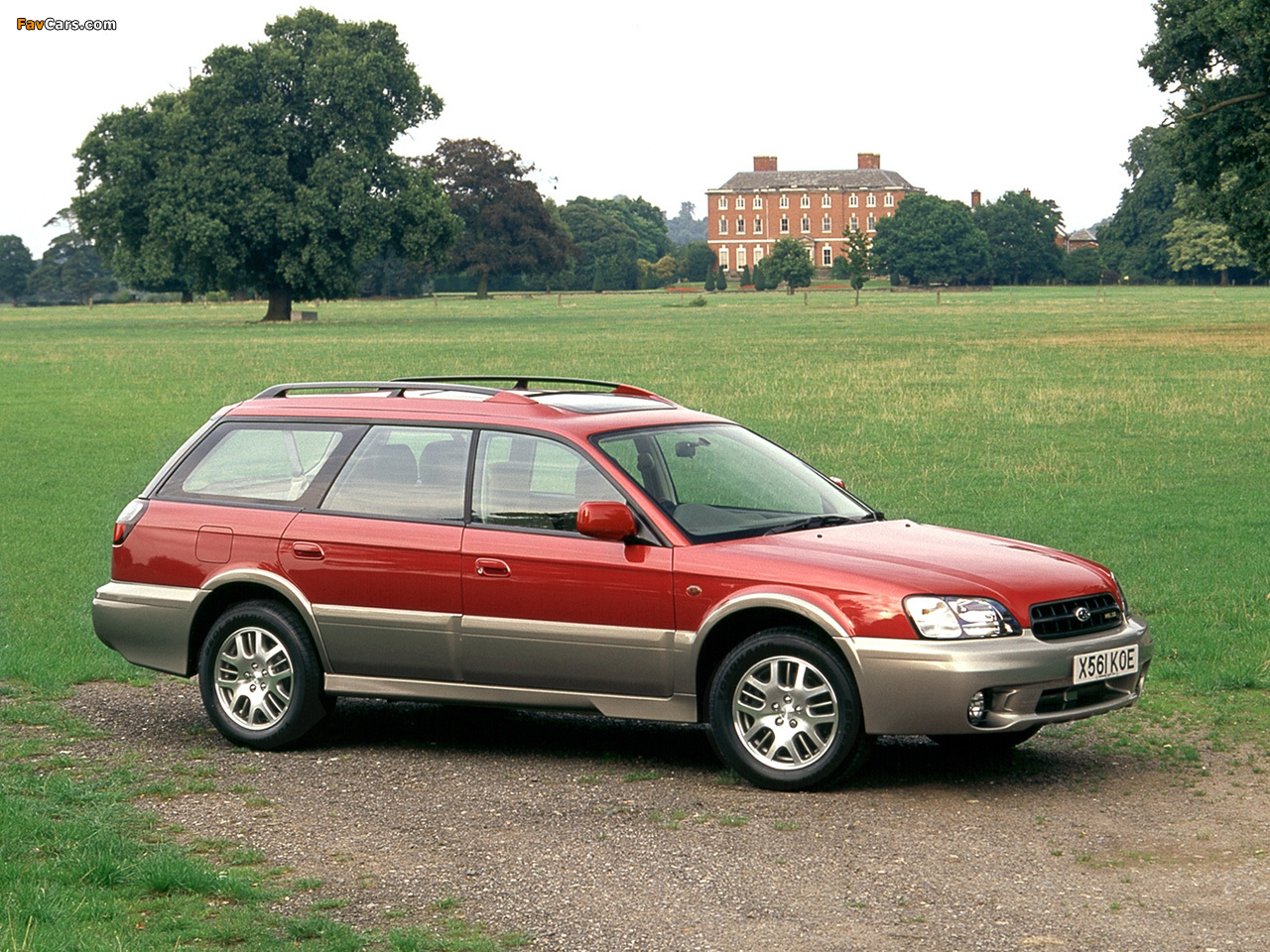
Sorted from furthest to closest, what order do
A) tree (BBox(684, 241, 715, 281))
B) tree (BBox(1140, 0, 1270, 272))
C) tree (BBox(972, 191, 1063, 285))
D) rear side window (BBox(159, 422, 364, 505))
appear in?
tree (BBox(684, 241, 715, 281)) → tree (BBox(972, 191, 1063, 285)) → tree (BBox(1140, 0, 1270, 272)) → rear side window (BBox(159, 422, 364, 505))

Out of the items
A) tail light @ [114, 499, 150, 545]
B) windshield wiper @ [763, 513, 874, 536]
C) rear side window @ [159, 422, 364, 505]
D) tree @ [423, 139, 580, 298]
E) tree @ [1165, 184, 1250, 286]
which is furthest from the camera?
tree @ [1165, 184, 1250, 286]

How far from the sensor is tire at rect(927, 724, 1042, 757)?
7703mm

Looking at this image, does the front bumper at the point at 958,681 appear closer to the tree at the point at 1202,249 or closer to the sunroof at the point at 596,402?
the sunroof at the point at 596,402

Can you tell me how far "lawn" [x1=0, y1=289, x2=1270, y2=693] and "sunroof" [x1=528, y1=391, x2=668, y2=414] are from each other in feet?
10.7

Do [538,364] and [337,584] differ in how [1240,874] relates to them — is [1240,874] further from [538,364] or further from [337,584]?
[538,364]

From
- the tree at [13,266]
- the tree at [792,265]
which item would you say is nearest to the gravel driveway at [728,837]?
the tree at [792,265]

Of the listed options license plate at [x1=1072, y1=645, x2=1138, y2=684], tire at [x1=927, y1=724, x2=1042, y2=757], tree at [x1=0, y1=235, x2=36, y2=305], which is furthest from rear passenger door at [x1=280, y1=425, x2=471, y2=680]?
tree at [x1=0, y1=235, x2=36, y2=305]

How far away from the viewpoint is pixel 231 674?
8.17m

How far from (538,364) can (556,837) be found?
34361 mm

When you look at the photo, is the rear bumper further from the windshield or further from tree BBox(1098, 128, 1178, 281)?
tree BBox(1098, 128, 1178, 281)

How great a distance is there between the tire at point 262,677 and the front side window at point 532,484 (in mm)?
1066

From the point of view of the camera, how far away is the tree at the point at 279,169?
72.7 metres

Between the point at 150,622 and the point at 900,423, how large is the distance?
1844 cm

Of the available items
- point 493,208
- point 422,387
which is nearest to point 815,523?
point 422,387
